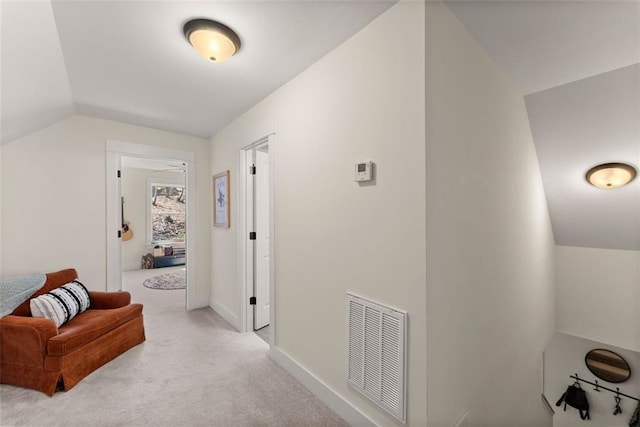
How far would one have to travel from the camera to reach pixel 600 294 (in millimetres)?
3105

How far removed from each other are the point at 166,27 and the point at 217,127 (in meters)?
1.92

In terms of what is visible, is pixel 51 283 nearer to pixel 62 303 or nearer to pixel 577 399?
pixel 62 303

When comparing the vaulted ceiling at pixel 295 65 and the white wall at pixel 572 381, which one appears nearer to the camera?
the vaulted ceiling at pixel 295 65

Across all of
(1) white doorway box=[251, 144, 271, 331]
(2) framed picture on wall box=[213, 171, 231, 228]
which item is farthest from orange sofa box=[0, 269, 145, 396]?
(2) framed picture on wall box=[213, 171, 231, 228]

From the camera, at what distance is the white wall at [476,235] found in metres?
1.43

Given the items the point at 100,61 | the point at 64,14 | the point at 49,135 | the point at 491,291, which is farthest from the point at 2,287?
the point at 491,291

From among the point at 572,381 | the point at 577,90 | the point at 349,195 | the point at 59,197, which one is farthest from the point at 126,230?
the point at 572,381

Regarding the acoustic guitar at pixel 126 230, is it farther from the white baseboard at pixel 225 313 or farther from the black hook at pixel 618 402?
the black hook at pixel 618 402

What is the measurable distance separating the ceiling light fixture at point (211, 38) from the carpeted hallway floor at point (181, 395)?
2345 millimetres

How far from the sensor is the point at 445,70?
1.49 metres

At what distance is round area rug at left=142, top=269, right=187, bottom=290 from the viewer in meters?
4.98

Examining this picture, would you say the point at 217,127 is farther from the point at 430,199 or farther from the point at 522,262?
the point at 522,262

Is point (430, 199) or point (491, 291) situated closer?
point (430, 199)

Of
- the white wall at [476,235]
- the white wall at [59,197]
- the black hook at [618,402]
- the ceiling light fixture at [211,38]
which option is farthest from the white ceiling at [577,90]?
the white wall at [59,197]
